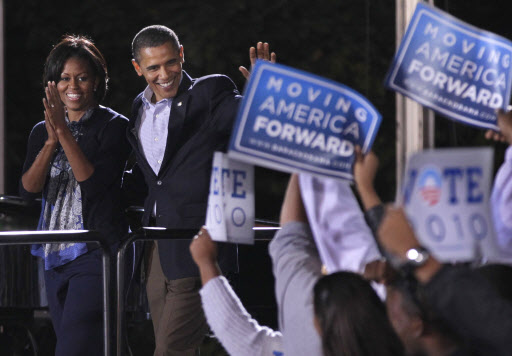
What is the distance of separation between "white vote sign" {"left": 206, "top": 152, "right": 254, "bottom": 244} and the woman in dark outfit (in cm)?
132

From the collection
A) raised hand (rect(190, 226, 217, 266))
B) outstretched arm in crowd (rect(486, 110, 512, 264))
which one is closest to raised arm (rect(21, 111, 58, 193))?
raised hand (rect(190, 226, 217, 266))

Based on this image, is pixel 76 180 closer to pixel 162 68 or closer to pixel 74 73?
pixel 74 73

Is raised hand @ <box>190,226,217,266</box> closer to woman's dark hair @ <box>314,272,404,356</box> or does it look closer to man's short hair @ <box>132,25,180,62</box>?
woman's dark hair @ <box>314,272,404,356</box>

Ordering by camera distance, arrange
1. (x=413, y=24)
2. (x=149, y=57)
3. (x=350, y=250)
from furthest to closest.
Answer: (x=149, y=57), (x=413, y=24), (x=350, y=250)

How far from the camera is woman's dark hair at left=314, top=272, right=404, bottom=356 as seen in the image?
210 cm

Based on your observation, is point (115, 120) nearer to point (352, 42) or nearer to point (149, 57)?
point (149, 57)

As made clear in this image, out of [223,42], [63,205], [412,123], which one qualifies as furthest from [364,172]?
[223,42]

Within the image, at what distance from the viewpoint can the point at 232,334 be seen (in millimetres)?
2594

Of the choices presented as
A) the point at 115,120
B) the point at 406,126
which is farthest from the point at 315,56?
the point at 115,120

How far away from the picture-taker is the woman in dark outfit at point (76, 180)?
399cm

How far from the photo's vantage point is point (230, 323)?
2.59 m

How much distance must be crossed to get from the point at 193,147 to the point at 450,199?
6.23ft

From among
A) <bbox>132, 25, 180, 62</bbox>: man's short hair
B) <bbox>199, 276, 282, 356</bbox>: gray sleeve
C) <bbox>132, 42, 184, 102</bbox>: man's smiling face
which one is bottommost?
<bbox>199, 276, 282, 356</bbox>: gray sleeve

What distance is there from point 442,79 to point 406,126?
2999 millimetres
